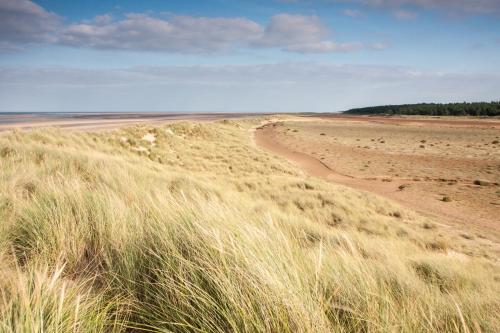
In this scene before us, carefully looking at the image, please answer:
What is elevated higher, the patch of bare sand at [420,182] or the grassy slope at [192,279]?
the grassy slope at [192,279]

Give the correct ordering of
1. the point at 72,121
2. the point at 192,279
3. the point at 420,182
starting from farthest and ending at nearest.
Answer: the point at 72,121
the point at 420,182
the point at 192,279

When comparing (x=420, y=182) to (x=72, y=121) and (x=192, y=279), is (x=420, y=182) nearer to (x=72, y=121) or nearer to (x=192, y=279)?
(x=192, y=279)

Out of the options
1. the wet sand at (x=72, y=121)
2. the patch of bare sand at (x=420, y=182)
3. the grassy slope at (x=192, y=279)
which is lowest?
the patch of bare sand at (x=420, y=182)

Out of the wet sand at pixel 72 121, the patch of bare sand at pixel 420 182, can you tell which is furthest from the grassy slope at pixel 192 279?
the wet sand at pixel 72 121

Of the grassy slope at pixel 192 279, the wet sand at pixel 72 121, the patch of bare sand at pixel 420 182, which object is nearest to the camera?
the grassy slope at pixel 192 279

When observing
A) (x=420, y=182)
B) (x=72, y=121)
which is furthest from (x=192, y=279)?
(x=72, y=121)

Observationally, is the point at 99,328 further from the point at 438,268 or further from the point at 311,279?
the point at 438,268

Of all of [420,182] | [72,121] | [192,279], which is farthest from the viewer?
[72,121]

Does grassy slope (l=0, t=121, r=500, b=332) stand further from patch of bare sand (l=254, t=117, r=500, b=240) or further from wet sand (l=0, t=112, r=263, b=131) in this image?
wet sand (l=0, t=112, r=263, b=131)

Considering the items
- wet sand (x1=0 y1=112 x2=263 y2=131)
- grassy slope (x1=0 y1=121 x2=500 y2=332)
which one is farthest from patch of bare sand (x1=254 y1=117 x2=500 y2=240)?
wet sand (x1=0 y1=112 x2=263 y2=131)

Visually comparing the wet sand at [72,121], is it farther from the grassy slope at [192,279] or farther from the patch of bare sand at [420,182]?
the grassy slope at [192,279]

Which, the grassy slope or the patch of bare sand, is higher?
the grassy slope

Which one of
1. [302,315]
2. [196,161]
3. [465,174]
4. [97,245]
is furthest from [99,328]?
[465,174]

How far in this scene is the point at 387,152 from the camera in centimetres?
2769
